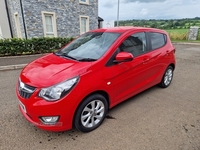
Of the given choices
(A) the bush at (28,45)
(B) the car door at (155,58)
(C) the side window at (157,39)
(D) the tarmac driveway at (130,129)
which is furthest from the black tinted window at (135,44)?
(A) the bush at (28,45)

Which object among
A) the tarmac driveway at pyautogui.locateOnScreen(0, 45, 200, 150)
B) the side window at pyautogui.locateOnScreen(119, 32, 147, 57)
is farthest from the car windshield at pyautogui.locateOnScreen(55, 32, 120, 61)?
the tarmac driveway at pyautogui.locateOnScreen(0, 45, 200, 150)

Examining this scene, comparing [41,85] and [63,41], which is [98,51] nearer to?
[41,85]

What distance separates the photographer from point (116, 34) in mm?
2994

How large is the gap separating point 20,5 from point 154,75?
9.49 meters

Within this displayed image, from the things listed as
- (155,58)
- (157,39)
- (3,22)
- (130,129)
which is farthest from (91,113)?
(3,22)

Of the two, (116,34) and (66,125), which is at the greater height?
(116,34)

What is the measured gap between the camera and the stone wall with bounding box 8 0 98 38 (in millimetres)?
9469

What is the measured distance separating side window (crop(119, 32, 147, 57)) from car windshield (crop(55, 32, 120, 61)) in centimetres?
24

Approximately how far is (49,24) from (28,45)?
11.4 ft

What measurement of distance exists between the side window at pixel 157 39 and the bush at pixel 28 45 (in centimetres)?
Answer: 655

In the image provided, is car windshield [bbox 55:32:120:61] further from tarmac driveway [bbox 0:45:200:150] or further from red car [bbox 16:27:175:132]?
tarmac driveway [bbox 0:45:200:150]

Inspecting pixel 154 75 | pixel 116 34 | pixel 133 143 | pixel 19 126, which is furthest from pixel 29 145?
pixel 154 75

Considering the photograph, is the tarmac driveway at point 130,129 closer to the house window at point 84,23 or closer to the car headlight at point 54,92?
the car headlight at point 54,92

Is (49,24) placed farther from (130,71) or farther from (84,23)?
(130,71)
